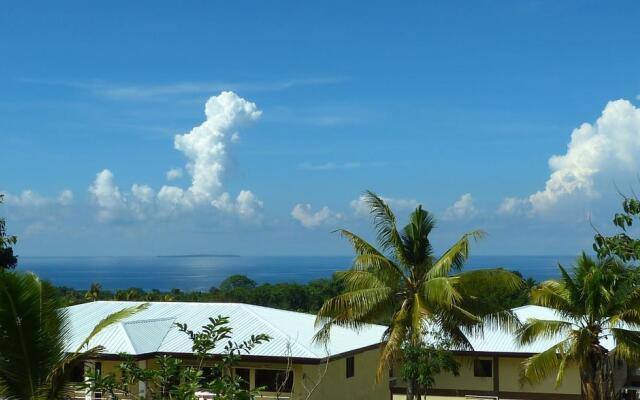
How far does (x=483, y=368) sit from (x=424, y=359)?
7044 millimetres

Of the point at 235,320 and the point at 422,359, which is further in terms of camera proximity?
the point at 235,320

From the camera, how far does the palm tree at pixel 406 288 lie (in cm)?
2786

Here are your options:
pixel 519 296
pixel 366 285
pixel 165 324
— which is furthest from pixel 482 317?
pixel 519 296

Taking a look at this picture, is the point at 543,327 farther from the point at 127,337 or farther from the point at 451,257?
the point at 127,337

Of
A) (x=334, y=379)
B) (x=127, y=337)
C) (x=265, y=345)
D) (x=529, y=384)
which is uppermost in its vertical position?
(x=127, y=337)

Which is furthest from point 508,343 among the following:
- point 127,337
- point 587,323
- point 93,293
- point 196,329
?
point 93,293

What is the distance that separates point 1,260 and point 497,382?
22.5 m

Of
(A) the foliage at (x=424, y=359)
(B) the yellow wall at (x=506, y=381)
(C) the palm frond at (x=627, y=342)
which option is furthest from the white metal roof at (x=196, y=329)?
(C) the palm frond at (x=627, y=342)

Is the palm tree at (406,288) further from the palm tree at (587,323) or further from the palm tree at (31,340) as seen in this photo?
the palm tree at (31,340)

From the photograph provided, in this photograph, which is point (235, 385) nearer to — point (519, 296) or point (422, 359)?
point (422, 359)

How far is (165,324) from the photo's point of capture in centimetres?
3203

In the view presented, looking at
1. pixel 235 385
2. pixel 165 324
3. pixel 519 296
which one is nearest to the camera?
pixel 235 385

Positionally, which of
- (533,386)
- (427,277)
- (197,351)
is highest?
(427,277)

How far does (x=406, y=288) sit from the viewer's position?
29.2 m
